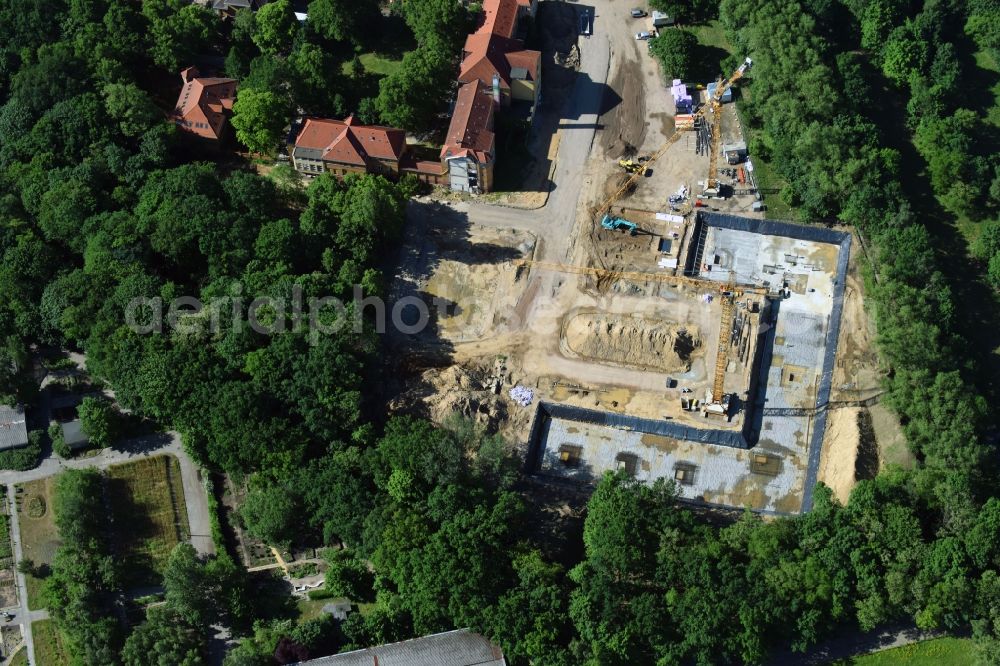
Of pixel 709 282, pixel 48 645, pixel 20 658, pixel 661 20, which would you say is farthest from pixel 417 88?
pixel 20 658

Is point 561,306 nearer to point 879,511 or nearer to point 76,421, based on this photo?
point 879,511

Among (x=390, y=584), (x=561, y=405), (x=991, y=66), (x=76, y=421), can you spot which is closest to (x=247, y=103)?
(x=76, y=421)

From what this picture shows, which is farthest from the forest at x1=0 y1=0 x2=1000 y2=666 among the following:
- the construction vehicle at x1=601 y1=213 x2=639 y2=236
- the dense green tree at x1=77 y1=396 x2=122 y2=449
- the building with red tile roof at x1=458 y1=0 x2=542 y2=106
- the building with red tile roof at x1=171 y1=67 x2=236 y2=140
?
the construction vehicle at x1=601 y1=213 x2=639 y2=236

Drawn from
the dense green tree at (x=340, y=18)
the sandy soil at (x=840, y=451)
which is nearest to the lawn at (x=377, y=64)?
the dense green tree at (x=340, y=18)

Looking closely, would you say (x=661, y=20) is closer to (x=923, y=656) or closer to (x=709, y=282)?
(x=709, y=282)

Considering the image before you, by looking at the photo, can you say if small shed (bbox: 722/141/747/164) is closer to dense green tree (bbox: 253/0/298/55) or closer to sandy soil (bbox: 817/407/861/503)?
sandy soil (bbox: 817/407/861/503)

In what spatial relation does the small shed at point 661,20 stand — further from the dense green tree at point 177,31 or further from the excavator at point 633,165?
the dense green tree at point 177,31
